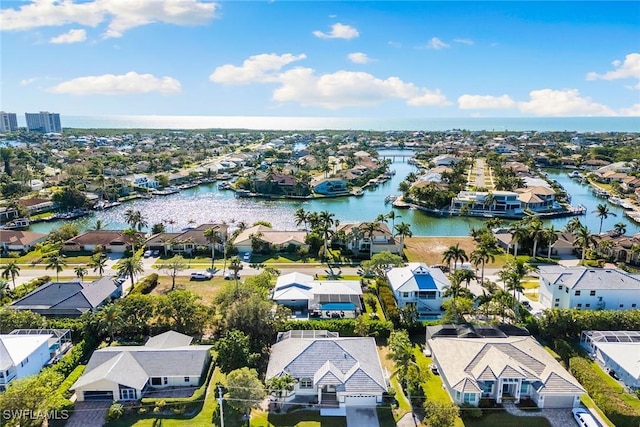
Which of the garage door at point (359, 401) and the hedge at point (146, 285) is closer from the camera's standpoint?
the garage door at point (359, 401)

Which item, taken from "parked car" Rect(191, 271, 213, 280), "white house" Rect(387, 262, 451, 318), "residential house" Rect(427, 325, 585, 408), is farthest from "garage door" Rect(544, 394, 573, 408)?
"parked car" Rect(191, 271, 213, 280)

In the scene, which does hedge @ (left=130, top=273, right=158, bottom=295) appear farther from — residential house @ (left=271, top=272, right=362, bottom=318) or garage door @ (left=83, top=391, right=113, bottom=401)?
garage door @ (left=83, top=391, right=113, bottom=401)

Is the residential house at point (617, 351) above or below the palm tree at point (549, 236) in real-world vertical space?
below

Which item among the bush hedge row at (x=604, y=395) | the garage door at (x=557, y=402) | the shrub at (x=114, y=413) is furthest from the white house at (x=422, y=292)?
the shrub at (x=114, y=413)

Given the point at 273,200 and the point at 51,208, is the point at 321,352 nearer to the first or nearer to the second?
the point at 273,200

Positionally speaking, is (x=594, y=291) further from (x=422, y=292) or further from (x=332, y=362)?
(x=332, y=362)

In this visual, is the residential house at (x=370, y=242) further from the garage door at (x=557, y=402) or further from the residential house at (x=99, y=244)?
the garage door at (x=557, y=402)
